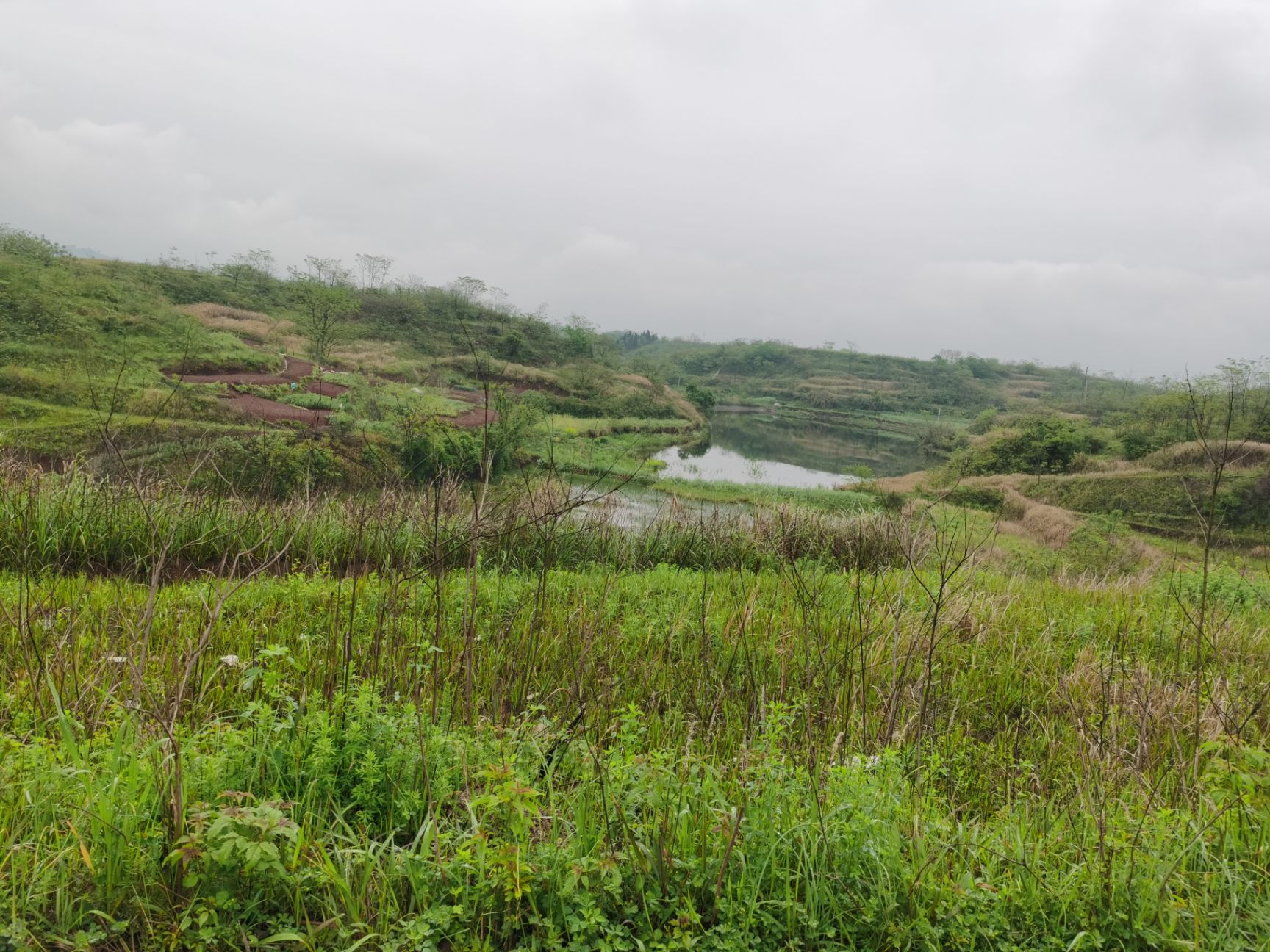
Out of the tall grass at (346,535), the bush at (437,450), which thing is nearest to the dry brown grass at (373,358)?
the bush at (437,450)

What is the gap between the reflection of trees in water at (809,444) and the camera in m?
48.6

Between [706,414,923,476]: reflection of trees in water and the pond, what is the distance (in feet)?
0.21

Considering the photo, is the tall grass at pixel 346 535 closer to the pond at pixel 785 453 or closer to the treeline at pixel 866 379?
the pond at pixel 785 453

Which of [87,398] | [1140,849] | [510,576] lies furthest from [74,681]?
[87,398]

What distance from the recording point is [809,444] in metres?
57.9

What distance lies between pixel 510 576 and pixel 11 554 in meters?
4.07

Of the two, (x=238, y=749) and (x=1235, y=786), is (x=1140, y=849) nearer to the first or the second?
(x=1235, y=786)

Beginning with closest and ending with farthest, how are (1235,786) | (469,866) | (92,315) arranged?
(469,866) → (1235,786) → (92,315)

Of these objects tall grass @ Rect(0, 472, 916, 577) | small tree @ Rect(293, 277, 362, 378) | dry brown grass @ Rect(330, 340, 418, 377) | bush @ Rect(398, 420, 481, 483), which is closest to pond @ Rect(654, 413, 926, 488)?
bush @ Rect(398, 420, 481, 483)

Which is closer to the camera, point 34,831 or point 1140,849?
point 34,831

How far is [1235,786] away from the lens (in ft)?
7.83

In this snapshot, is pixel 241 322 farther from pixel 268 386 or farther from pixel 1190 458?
pixel 1190 458

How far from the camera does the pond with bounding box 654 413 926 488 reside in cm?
3623

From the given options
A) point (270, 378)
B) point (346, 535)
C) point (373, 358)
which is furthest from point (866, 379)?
point (346, 535)
